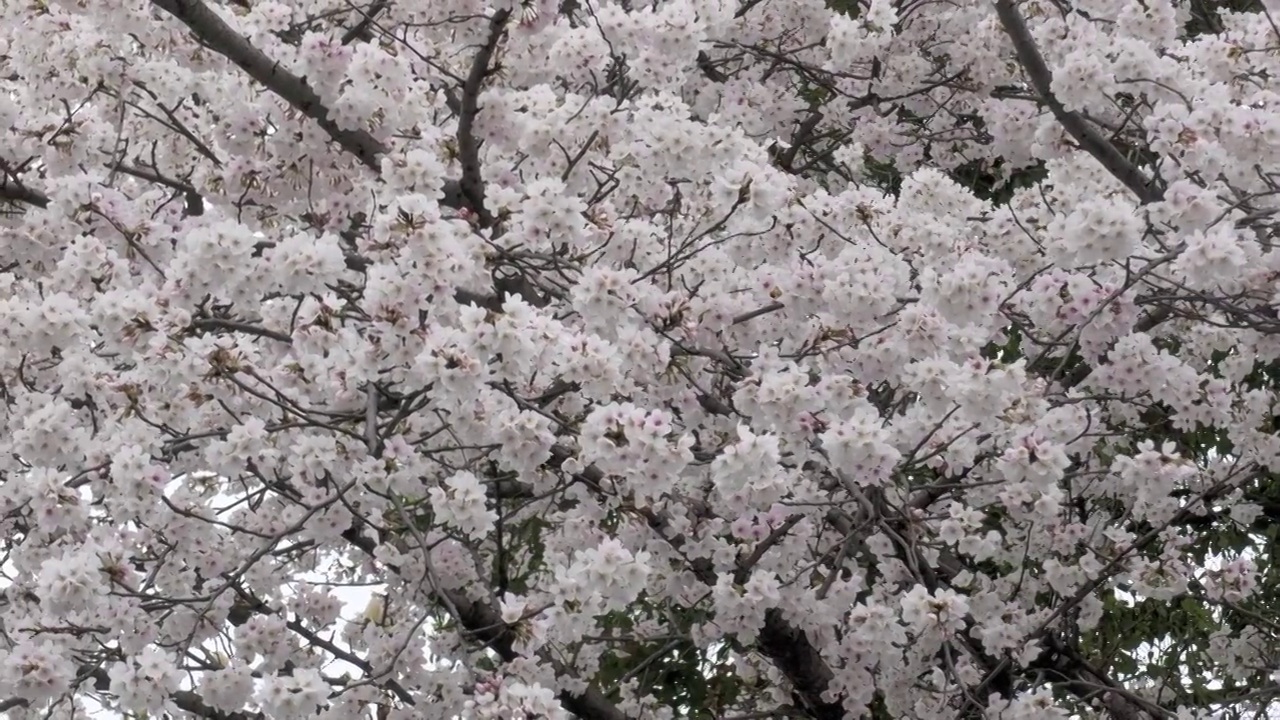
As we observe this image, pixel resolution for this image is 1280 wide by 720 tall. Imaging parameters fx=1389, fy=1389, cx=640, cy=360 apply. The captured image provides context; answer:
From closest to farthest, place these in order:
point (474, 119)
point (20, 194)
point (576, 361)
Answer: point (576, 361)
point (474, 119)
point (20, 194)

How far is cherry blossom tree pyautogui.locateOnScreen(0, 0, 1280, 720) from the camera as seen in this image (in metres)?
3.61

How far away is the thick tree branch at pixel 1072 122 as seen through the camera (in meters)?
4.63

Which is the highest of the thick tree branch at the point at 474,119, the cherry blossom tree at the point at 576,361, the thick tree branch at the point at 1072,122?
the thick tree branch at the point at 1072,122

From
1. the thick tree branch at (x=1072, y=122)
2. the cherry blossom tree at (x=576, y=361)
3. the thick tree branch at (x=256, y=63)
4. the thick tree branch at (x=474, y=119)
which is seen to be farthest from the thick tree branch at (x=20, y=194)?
the thick tree branch at (x=1072, y=122)

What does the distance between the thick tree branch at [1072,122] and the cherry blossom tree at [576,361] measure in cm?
2

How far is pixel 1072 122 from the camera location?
464 cm

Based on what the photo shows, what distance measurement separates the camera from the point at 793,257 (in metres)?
4.24

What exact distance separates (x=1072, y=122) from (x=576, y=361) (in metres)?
2.14

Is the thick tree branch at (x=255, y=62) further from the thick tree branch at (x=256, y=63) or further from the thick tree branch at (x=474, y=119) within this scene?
the thick tree branch at (x=474, y=119)

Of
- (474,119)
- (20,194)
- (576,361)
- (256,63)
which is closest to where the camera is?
(576,361)

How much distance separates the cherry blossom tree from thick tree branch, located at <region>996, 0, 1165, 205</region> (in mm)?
20

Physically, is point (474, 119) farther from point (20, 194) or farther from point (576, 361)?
point (20, 194)

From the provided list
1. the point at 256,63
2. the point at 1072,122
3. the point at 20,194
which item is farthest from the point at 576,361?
the point at 20,194

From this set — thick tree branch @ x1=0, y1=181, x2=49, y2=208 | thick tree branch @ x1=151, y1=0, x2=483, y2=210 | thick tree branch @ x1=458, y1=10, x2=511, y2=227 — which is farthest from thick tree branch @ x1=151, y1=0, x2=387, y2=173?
thick tree branch @ x1=0, y1=181, x2=49, y2=208
